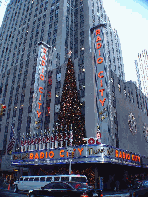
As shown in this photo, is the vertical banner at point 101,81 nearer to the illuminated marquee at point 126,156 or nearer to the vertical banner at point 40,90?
the illuminated marquee at point 126,156

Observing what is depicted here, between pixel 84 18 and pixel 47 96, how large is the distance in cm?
4052

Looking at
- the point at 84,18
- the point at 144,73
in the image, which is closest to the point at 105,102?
the point at 84,18

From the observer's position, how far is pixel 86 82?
43.6m

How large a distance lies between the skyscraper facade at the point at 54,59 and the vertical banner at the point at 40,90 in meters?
0.44

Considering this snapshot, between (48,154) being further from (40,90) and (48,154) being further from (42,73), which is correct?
(42,73)

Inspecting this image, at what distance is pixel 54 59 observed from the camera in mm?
56625

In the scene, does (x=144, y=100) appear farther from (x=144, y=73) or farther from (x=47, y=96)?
(x=144, y=73)

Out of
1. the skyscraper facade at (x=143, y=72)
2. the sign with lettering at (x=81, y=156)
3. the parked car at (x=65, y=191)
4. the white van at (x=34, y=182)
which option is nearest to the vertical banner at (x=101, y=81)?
the sign with lettering at (x=81, y=156)

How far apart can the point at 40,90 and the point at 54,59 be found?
13538mm

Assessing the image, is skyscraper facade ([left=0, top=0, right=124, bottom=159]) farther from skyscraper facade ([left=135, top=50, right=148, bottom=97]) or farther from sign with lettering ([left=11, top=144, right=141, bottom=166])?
skyscraper facade ([left=135, top=50, right=148, bottom=97])

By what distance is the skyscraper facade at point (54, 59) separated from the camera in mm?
40141

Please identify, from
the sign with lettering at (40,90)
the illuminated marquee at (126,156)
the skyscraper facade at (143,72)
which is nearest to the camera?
the illuminated marquee at (126,156)

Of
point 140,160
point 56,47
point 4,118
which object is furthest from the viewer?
point 56,47

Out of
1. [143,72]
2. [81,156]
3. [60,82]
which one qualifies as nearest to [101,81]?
[60,82]
